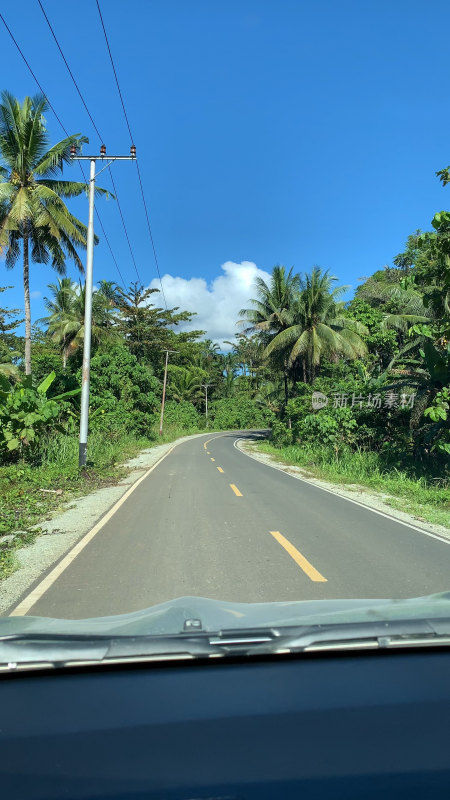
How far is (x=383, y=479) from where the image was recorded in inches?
600

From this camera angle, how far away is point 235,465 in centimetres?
2194

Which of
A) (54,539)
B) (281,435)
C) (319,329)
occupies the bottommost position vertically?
(54,539)

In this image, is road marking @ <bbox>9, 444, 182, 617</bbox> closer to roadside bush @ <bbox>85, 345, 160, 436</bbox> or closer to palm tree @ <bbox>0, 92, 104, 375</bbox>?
palm tree @ <bbox>0, 92, 104, 375</bbox>

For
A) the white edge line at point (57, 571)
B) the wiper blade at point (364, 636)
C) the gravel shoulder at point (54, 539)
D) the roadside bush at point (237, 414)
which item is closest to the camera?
the wiper blade at point (364, 636)

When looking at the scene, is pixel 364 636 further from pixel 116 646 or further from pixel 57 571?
pixel 57 571

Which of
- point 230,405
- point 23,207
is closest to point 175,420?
point 230,405

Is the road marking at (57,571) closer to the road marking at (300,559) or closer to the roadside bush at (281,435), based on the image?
the road marking at (300,559)

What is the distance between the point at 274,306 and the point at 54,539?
30.5 m

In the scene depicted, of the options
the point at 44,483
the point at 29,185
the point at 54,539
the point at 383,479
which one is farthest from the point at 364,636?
the point at 29,185

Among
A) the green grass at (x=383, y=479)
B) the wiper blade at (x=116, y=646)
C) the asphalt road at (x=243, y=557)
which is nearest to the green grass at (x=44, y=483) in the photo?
the asphalt road at (x=243, y=557)

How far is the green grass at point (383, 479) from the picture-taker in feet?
36.7

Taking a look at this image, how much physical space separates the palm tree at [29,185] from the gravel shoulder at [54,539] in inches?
409

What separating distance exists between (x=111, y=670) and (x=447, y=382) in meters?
14.0

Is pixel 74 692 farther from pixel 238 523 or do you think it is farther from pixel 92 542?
pixel 238 523
